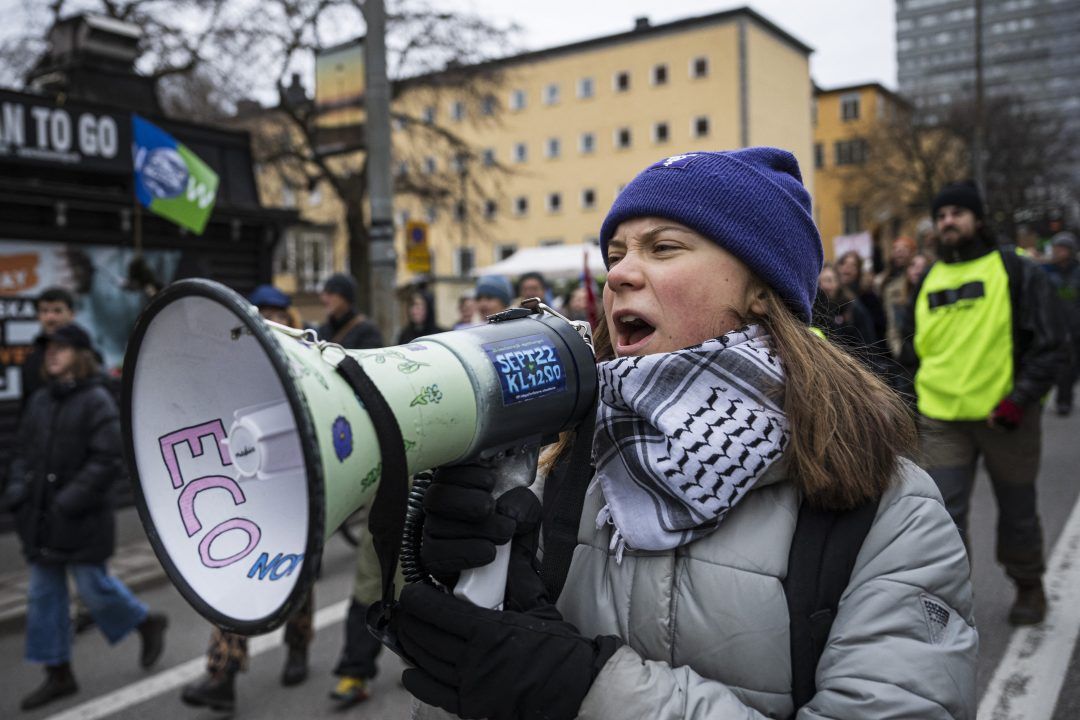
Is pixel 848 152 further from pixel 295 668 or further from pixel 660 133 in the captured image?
pixel 295 668

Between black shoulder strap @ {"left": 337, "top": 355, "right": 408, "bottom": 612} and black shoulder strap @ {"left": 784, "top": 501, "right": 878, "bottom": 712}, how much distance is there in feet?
1.83

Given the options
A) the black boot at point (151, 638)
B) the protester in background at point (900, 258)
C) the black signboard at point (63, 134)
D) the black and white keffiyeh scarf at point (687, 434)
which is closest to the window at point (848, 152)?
the protester in background at point (900, 258)

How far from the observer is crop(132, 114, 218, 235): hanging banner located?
23.0ft

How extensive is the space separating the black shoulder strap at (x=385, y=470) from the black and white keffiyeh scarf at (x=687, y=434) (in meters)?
0.36

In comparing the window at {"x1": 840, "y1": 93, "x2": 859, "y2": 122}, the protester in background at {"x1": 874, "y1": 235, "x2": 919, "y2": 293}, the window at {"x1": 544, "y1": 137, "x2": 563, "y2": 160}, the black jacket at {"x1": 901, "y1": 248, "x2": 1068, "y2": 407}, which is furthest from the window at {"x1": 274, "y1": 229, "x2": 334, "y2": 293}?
the window at {"x1": 840, "y1": 93, "x2": 859, "y2": 122}

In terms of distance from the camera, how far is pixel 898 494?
1323mm

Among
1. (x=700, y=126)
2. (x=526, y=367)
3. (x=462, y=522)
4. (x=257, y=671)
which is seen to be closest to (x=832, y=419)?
(x=526, y=367)

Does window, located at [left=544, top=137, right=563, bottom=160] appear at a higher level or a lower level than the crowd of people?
higher

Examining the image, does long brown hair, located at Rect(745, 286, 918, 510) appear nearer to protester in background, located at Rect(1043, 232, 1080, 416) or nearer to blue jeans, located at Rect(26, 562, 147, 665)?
blue jeans, located at Rect(26, 562, 147, 665)

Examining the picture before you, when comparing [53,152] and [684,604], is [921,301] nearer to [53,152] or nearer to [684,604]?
[684,604]

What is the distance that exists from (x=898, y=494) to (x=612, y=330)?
50 centimetres

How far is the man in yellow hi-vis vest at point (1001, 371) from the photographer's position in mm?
4250

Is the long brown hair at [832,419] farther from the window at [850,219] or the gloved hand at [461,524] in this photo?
the window at [850,219]

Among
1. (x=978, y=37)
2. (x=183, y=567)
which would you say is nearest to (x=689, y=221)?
(x=183, y=567)
